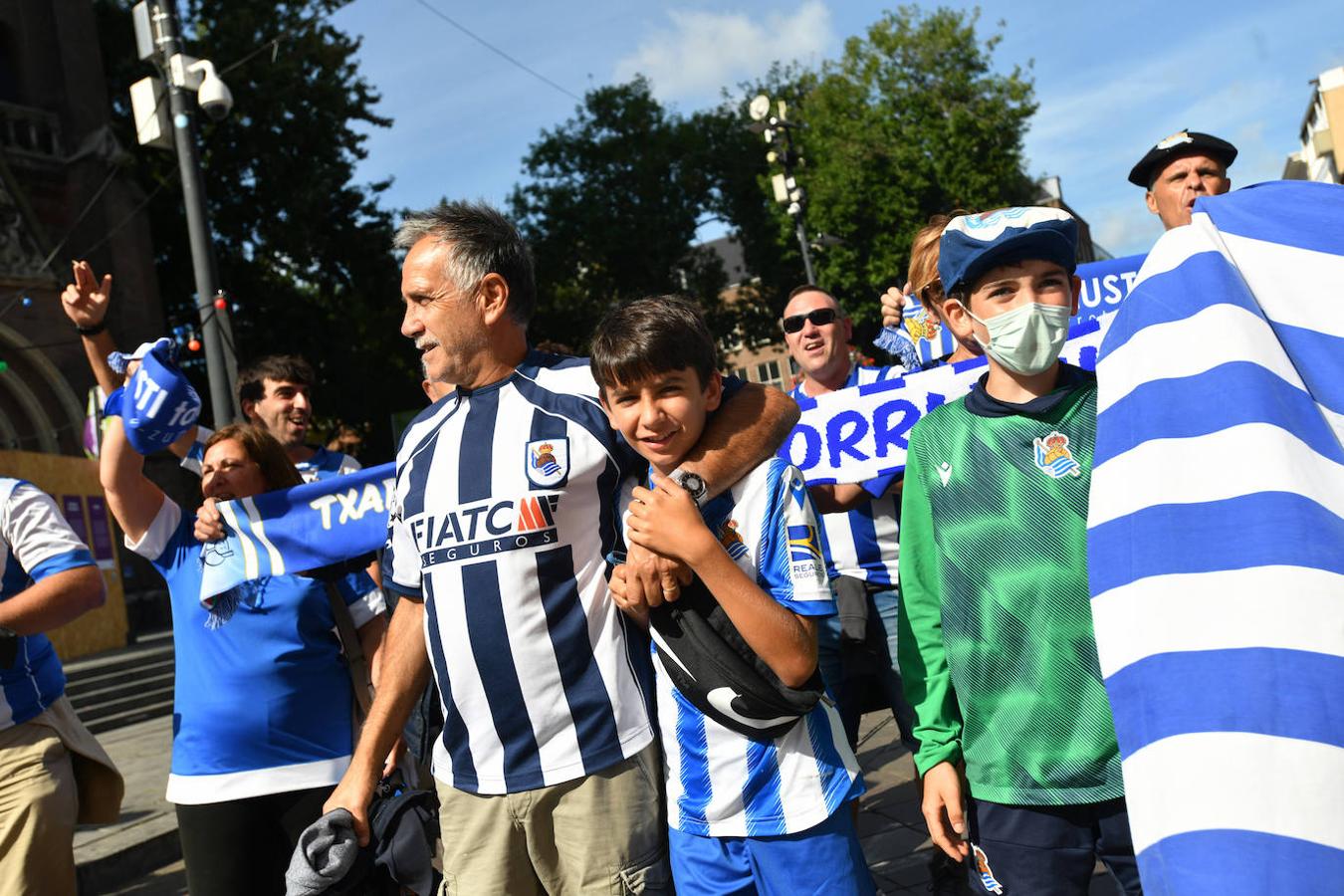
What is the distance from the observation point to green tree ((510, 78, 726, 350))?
3553cm

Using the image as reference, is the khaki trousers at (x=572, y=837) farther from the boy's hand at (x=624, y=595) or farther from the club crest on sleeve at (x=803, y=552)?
the club crest on sleeve at (x=803, y=552)

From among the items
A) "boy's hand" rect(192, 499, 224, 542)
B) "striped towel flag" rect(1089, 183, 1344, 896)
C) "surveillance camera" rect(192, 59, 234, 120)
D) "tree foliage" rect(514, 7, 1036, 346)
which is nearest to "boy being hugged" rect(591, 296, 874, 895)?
"striped towel flag" rect(1089, 183, 1344, 896)

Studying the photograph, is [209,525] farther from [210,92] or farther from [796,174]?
[796,174]

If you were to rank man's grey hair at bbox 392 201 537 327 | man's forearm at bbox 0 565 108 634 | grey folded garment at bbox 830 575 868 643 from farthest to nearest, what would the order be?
grey folded garment at bbox 830 575 868 643
man's forearm at bbox 0 565 108 634
man's grey hair at bbox 392 201 537 327

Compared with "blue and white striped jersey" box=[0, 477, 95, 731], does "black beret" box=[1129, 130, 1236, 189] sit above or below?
above

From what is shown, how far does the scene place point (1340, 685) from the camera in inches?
45.4

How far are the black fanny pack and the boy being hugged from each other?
0.03 metres

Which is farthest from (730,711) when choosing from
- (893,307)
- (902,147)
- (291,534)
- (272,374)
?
(902,147)

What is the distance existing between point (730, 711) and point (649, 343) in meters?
0.77

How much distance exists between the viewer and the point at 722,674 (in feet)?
6.95

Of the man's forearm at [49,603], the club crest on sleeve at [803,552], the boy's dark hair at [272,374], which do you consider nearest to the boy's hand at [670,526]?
the club crest on sleeve at [803,552]

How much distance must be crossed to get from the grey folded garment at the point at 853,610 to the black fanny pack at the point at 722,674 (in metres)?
1.93

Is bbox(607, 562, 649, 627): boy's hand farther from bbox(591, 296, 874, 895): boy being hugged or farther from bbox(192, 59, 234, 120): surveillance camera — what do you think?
bbox(192, 59, 234, 120): surveillance camera

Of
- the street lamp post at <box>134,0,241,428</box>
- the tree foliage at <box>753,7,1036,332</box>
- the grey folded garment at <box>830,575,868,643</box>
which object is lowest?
the grey folded garment at <box>830,575,868,643</box>
